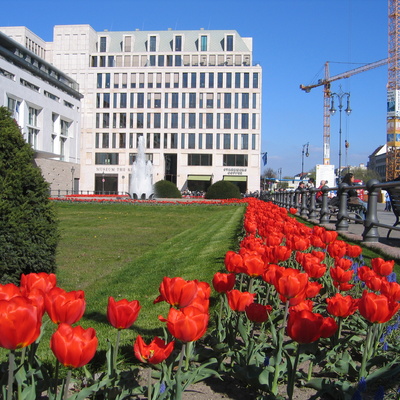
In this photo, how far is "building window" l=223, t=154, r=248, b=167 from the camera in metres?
75.5

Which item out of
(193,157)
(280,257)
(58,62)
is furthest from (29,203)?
(58,62)

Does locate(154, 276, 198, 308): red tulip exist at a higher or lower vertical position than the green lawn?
higher

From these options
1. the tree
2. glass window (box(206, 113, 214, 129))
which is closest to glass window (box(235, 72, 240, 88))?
glass window (box(206, 113, 214, 129))

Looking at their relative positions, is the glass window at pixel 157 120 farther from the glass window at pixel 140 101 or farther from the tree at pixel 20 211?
the tree at pixel 20 211

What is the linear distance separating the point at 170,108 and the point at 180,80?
452cm

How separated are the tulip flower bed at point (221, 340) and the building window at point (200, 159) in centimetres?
A: 7336

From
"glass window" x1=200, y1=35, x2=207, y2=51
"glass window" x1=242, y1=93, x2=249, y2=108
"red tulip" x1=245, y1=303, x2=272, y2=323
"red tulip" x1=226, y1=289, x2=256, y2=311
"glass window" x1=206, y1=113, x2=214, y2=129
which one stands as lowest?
"red tulip" x1=245, y1=303, x2=272, y2=323

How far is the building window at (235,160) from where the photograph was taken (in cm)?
7550

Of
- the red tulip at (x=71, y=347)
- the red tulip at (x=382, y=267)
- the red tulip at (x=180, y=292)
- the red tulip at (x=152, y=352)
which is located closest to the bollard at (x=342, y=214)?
the red tulip at (x=382, y=267)

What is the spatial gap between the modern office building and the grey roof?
0.71ft

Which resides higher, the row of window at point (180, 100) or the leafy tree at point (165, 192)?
the row of window at point (180, 100)

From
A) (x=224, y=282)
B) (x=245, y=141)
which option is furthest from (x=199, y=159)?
(x=224, y=282)

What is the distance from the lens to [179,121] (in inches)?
3029

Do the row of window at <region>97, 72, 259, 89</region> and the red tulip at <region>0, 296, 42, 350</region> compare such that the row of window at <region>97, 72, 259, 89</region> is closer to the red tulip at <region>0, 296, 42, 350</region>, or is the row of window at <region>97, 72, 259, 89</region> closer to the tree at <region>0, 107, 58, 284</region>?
the tree at <region>0, 107, 58, 284</region>
